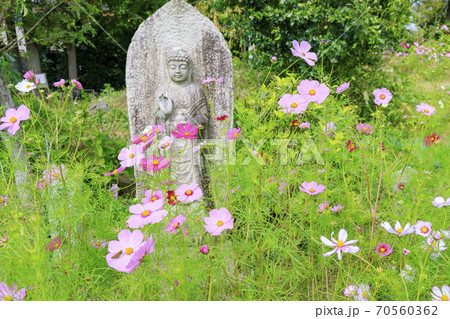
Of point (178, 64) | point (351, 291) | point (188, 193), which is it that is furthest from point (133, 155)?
point (178, 64)

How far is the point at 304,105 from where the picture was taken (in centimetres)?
98

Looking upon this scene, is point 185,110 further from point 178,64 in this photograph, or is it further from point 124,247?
point 124,247

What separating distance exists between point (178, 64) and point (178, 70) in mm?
40

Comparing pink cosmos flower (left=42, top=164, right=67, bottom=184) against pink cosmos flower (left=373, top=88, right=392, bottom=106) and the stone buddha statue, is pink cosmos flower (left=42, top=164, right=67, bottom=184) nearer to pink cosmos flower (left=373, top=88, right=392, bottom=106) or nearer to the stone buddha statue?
the stone buddha statue

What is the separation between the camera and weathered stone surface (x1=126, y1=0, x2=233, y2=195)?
2.28m

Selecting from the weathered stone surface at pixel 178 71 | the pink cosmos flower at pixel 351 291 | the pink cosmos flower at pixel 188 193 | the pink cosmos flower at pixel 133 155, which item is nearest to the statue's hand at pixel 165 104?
the weathered stone surface at pixel 178 71

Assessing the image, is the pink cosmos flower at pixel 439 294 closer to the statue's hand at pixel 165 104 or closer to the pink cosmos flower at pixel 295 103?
→ the pink cosmos flower at pixel 295 103

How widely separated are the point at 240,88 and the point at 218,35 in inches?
90.2

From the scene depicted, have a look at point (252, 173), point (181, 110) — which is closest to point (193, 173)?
point (181, 110)

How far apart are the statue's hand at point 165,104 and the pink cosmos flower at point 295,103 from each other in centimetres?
137

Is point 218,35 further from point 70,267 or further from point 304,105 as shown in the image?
point 70,267

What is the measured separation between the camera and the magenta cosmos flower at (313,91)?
979 mm

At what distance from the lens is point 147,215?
862mm

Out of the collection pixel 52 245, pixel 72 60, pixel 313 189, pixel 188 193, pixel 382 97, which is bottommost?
pixel 72 60
